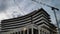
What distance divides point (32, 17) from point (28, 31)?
327 cm

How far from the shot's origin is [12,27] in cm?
4047

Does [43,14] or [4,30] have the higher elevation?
[43,14]

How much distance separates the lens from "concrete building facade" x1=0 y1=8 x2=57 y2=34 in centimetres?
3878

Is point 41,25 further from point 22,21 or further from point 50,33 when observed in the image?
point 50,33

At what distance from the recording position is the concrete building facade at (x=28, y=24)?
38.8m

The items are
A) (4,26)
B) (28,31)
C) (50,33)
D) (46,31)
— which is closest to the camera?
(28,31)

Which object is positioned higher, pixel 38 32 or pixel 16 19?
pixel 16 19

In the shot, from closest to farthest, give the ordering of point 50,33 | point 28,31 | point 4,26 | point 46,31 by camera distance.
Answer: point 28,31 < point 4,26 < point 46,31 < point 50,33

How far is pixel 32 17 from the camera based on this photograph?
40312 mm

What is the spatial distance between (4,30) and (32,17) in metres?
5.98

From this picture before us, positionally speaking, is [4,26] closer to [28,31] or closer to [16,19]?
[16,19]

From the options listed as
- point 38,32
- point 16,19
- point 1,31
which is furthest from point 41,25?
point 1,31

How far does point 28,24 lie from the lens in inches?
1531

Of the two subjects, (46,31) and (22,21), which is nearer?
(22,21)
